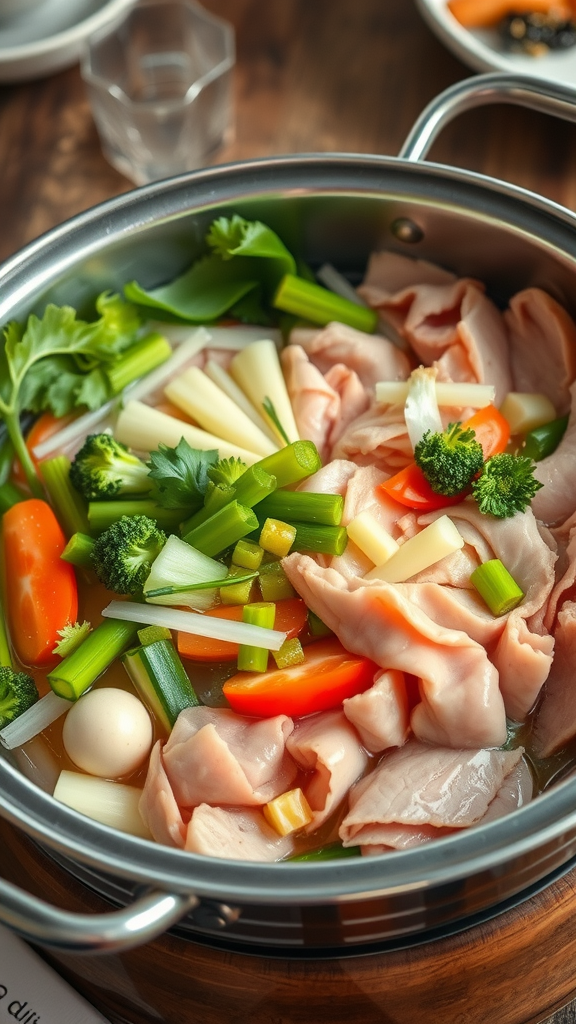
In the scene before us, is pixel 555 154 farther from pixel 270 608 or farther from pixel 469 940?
pixel 469 940

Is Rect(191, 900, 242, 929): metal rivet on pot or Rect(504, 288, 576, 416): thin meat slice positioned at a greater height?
Rect(504, 288, 576, 416): thin meat slice

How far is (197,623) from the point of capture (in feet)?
7.34

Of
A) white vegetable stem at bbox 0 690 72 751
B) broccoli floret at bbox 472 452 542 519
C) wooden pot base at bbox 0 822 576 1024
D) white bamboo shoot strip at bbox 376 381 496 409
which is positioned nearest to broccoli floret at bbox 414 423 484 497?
broccoli floret at bbox 472 452 542 519

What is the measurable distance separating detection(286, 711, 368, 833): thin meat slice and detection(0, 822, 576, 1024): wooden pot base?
30cm

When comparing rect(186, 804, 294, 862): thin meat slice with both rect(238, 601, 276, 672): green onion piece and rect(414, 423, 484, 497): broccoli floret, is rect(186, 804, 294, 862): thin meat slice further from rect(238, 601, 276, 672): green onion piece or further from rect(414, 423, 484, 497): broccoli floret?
rect(414, 423, 484, 497): broccoli floret

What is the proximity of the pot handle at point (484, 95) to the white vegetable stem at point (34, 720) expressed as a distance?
5.20 ft

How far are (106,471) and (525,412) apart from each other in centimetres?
107

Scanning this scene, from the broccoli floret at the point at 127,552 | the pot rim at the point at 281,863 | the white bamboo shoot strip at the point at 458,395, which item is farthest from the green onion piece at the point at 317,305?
the broccoli floret at the point at 127,552

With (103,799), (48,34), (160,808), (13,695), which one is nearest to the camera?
(160,808)

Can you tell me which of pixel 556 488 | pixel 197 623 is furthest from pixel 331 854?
pixel 556 488

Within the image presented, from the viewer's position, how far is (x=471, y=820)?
1.94m

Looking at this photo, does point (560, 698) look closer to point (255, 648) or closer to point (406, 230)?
point (255, 648)

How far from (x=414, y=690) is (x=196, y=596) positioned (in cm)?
54

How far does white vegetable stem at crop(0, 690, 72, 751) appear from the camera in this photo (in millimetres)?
2221
